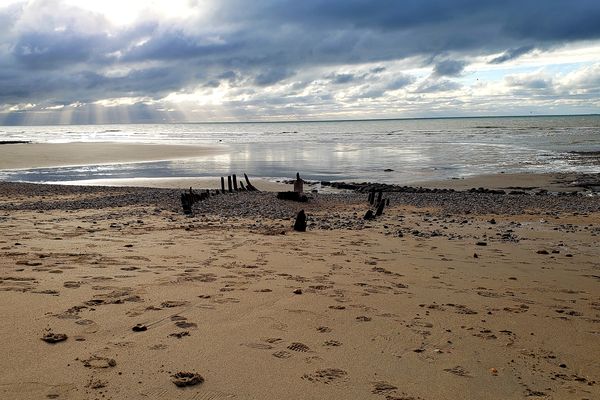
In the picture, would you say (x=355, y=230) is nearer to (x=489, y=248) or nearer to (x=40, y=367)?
(x=489, y=248)

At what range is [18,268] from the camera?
720cm

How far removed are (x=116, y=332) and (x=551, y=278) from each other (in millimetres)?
6550

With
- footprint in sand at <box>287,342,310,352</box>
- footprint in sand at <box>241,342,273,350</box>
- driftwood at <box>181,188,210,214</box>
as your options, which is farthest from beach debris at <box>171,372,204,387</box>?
driftwood at <box>181,188,210,214</box>

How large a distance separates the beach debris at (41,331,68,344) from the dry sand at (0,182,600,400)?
0.24 feet

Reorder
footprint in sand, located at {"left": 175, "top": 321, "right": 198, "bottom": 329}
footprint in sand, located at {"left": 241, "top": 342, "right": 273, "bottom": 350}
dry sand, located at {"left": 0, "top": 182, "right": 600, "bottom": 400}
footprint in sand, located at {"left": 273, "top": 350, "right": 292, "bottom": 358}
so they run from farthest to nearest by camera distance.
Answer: footprint in sand, located at {"left": 175, "top": 321, "right": 198, "bottom": 329}
footprint in sand, located at {"left": 241, "top": 342, "right": 273, "bottom": 350}
footprint in sand, located at {"left": 273, "top": 350, "right": 292, "bottom": 358}
dry sand, located at {"left": 0, "top": 182, "right": 600, "bottom": 400}

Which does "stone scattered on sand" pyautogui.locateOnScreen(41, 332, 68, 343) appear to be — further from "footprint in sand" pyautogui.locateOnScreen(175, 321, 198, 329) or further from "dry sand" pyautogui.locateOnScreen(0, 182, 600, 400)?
"footprint in sand" pyautogui.locateOnScreen(175, 321, 198, 329)

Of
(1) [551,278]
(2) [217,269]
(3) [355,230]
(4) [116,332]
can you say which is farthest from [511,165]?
(4) [116,332]

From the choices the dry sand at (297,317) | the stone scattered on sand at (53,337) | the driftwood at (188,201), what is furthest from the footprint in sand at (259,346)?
the driftwood at (188,201)

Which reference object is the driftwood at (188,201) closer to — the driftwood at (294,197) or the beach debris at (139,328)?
the driftwood at (294,197)

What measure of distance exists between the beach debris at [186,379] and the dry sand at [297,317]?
43 mm

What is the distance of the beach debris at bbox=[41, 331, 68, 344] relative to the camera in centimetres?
457

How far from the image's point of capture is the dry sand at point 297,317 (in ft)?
13.4

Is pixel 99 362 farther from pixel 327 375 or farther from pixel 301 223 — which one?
pixel 301 223

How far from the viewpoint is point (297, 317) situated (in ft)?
18.4
